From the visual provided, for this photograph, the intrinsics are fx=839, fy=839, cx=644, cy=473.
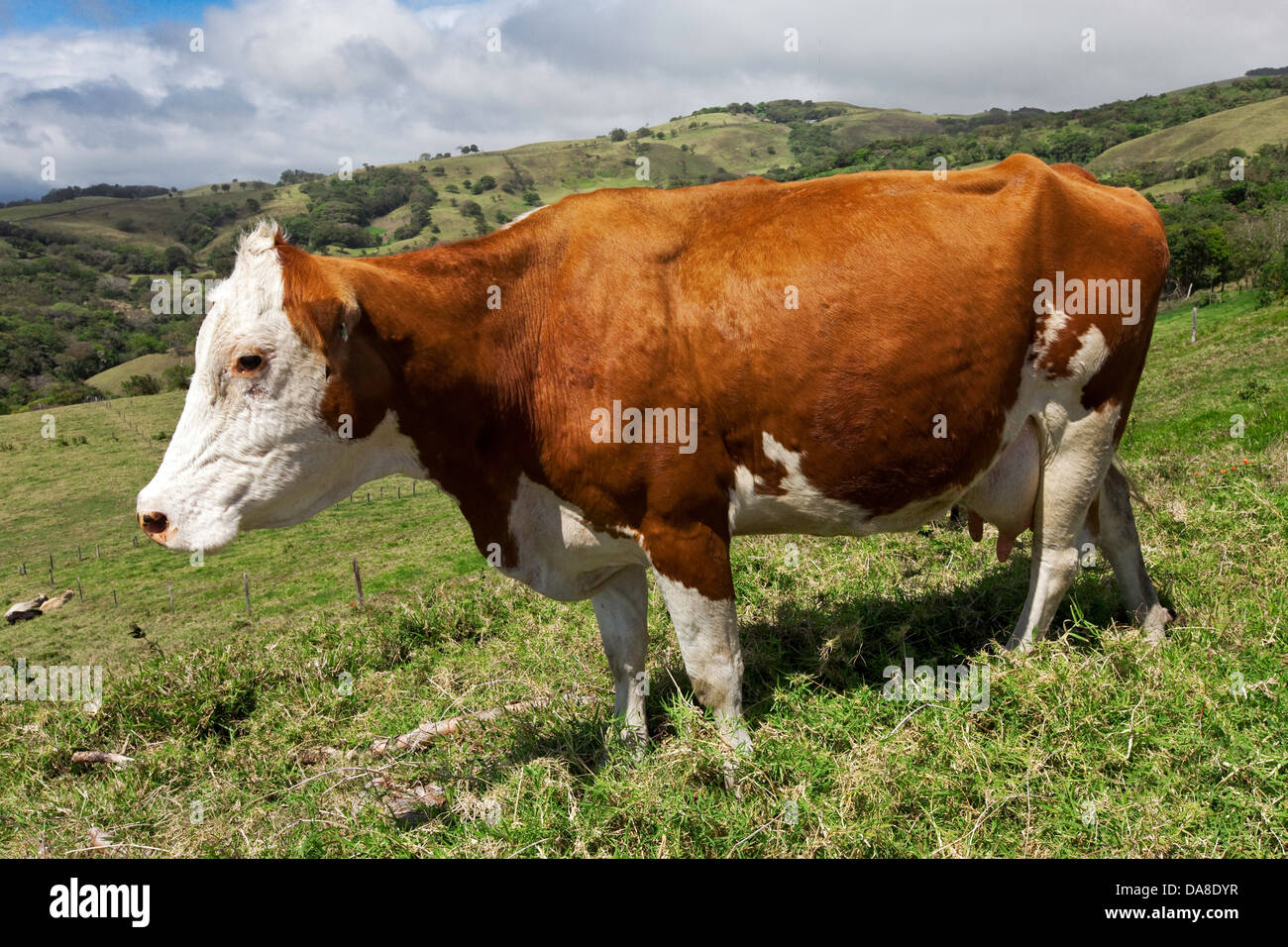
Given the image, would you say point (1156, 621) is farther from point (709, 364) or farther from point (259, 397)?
point (259, 397)

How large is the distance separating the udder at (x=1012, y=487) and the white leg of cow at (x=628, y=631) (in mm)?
1951

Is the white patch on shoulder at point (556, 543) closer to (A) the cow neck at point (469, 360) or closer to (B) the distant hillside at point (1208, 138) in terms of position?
(A) the cow neck at point (469, 360)

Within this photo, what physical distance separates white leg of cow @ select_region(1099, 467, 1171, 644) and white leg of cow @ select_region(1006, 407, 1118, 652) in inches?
17.8

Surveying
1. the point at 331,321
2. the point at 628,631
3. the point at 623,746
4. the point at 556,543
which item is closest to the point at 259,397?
the point at 331,321

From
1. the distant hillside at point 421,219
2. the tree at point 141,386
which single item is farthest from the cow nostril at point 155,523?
the tree at point 141,386

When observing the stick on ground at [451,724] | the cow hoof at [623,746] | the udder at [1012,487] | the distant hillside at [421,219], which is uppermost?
the distant hillside at [421,219]

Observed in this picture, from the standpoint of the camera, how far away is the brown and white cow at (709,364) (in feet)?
12.7

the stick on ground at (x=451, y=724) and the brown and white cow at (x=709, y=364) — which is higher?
the brown and white cow at (x=709, y=364)

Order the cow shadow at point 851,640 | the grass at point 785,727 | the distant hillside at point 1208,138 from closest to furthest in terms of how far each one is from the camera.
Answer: the grass at point 785,727
the cow shadow at point 851,640
the distant hillside at point 1208,138

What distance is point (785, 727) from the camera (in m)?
4.60

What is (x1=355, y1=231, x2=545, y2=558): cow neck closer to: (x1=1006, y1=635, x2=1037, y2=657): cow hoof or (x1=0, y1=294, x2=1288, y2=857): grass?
(x1=0, y1=294, x2=1288, y2=857): grass
